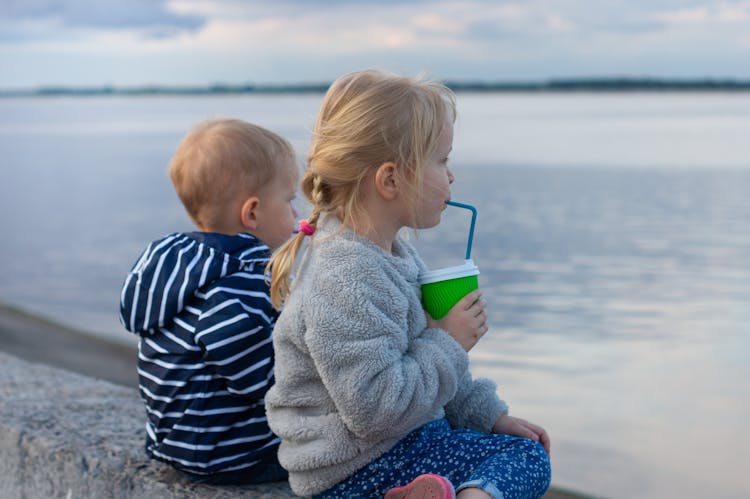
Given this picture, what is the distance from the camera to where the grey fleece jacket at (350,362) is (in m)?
2.22

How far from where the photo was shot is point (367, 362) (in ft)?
7.22

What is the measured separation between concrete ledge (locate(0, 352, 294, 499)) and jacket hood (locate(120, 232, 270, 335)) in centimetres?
46

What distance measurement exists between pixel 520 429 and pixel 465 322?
43cm

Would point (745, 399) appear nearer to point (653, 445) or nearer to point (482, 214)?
point (653, 445)

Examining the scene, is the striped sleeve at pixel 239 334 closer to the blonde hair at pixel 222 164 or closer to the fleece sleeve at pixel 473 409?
the blonde hair at pixel 222 164

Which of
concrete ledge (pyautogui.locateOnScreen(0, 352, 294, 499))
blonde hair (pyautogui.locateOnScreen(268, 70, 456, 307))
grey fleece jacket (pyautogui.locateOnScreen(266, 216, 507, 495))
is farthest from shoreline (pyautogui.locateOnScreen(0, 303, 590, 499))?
blonde hair (pyautogui.locateOnScreen(268, 70, 456, 307))

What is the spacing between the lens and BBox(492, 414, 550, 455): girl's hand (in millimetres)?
2613

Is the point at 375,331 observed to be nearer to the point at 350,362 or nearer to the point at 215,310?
the point at 350,362

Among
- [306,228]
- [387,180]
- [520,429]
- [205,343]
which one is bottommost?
[520,429]

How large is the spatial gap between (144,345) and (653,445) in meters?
3.94

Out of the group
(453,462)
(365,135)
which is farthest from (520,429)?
(365,135)

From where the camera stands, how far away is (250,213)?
9.29 ft

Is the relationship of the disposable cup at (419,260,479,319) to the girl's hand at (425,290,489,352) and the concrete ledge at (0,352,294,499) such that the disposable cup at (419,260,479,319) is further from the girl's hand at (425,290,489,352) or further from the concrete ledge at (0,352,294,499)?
the concrete ledge at (0,352,294,499)

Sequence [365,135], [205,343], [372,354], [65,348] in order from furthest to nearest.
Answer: [65,348] < [205,343] < [365,135] < [372,354]
